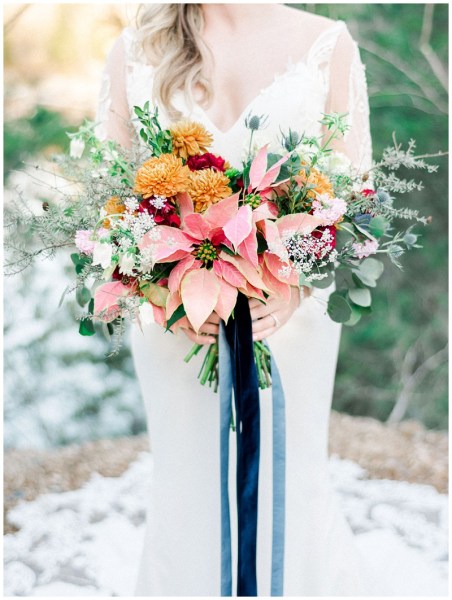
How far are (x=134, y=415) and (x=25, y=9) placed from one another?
115 inches

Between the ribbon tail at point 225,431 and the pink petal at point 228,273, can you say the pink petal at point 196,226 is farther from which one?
the ribbon tail at point 225,431

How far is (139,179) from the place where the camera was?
1.54 metres

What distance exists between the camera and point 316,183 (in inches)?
62.1

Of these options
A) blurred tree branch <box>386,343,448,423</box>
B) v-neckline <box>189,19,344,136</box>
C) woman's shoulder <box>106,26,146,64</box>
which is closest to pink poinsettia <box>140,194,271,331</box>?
v-neckline <box>189,19,344,136</box>

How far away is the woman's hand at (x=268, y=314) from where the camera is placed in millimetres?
1779

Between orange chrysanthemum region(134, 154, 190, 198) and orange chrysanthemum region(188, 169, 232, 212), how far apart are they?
0.07 feet

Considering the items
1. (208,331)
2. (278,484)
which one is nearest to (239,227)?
(208,331)

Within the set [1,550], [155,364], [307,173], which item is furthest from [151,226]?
[1,550]

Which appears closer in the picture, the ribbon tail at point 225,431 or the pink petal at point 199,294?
the pink petal at point 199,294

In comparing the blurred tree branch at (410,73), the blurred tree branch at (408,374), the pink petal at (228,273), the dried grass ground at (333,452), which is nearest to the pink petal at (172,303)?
the pink petal at (228,273)

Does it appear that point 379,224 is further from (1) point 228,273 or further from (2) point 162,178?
(2) point 162,178

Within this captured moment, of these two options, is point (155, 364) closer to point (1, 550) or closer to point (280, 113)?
point (280, 113)

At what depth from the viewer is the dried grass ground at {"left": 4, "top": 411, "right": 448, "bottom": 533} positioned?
134 inches

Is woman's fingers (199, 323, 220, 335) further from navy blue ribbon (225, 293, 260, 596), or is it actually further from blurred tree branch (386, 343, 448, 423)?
blurred tree branch (386, 343, 448, 423)
